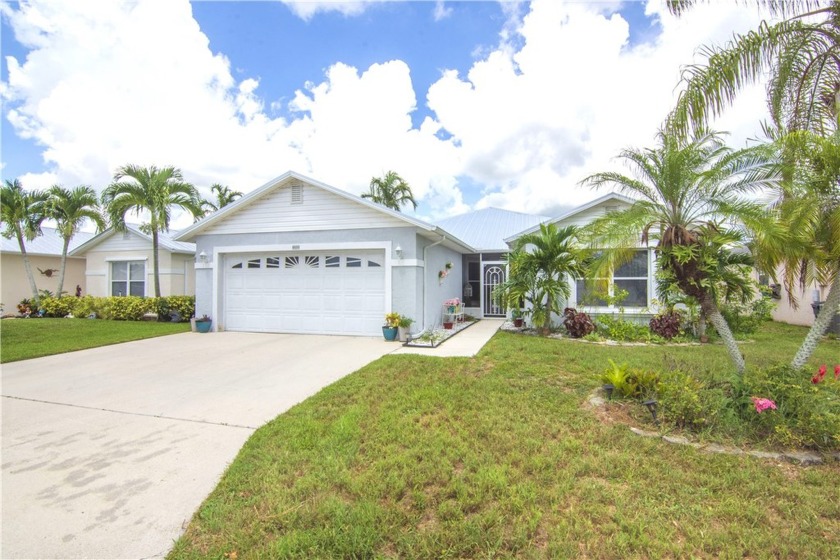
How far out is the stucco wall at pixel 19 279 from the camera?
16.7 m

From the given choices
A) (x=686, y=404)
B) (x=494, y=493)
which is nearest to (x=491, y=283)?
(x=686, y=404)

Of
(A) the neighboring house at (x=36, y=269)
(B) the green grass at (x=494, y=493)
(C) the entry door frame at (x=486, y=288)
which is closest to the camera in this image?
(B) the green grass at (x=494, y=493)

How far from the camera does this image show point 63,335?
35.1ft

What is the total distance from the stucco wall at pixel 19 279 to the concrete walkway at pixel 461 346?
18972 mm

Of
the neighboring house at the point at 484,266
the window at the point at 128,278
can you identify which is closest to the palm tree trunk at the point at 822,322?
the neighboring house at the point at 484,266

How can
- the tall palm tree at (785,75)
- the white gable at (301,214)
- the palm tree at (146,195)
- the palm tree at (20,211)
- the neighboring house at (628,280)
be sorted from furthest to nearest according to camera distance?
the palm tree at (20,211) → the palm tree at (146,195) → the neighboring house at (628,280) → the white gable at (301,214) → the tall palm tree at (785,75)

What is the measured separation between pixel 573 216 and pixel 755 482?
9.27m

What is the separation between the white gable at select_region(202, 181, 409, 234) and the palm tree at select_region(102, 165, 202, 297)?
3677mm

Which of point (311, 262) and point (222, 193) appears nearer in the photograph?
point (311, 262)

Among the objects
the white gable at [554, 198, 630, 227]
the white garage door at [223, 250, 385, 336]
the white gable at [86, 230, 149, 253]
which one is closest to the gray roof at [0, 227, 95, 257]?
the white gable at [86, 230, 149, 253]

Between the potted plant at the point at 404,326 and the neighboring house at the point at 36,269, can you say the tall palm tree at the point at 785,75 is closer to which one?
the potted plant at the point at 404,326

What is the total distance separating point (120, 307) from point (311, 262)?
9287mm

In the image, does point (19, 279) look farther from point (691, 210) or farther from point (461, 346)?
point (691, 210)

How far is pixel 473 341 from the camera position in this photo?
9680mm
